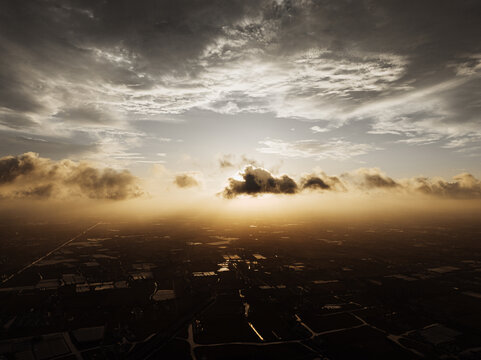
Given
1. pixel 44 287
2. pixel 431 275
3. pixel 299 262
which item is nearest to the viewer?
pixel 44 287

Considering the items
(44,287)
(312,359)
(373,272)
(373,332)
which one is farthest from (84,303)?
(373,272)

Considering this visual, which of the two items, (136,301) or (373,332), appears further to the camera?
(136,301)

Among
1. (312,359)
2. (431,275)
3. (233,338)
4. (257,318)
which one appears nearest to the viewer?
(312,359)

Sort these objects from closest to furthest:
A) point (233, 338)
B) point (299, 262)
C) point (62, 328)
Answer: point (233, 338) → point (62, 328) → point (299, 262)

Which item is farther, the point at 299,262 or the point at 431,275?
the point at 299,262

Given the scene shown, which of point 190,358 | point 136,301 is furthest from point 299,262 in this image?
point 190,358

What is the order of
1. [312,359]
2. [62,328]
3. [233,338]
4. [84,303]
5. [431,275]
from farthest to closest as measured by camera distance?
[431,275] → [84,303] → [62,328] → [233,338] → [312,359]

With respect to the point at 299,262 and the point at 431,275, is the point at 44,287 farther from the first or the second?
the point at 431,275

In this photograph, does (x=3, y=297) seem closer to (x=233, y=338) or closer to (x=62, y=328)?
(x=62, y=328)
